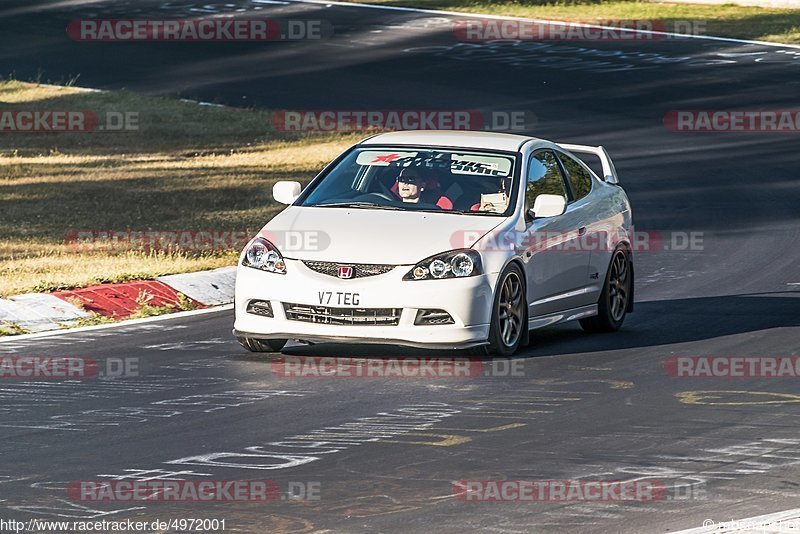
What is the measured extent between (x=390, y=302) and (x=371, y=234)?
1.81ft

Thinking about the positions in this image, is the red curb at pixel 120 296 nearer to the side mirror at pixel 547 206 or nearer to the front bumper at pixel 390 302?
the front bumper at pixel 390 302

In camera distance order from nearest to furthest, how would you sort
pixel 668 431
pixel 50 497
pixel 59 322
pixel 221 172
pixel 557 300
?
pixel 50 497, pixel 668 431, pixel 557 300, pixel 59 322, pixel 221 172

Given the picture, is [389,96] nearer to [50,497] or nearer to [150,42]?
[150,42]

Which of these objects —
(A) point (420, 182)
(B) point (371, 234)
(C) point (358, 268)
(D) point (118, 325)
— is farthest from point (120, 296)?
(C) point (358, 268)

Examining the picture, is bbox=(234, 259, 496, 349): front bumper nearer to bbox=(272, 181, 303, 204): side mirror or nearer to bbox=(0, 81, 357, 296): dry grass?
bbox=(272, 181, 303, 204): side mirror

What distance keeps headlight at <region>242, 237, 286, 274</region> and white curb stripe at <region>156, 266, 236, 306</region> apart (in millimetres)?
2957

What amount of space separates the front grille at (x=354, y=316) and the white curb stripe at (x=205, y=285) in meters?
3.43

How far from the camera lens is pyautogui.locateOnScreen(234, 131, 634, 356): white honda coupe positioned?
1170 cm

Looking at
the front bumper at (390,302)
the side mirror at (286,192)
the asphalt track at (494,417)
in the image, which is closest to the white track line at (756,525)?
the asphalt track at (494,417)

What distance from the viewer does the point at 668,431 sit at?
9820 millimetres

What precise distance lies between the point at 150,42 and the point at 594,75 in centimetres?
1078

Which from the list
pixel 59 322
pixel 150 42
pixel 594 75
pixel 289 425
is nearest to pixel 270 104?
pixel 594 75

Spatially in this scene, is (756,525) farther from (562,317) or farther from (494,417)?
(562,317)

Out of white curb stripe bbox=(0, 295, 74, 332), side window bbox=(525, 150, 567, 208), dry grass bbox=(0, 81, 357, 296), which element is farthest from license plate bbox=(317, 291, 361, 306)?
dry grass bbox=(0, 81, 357, 296)
